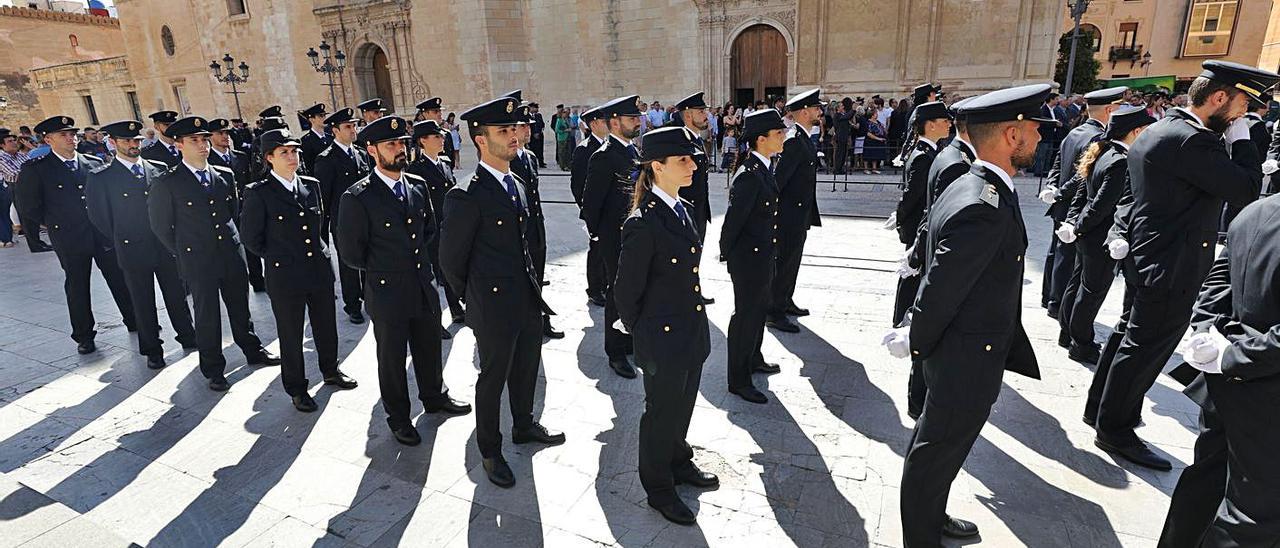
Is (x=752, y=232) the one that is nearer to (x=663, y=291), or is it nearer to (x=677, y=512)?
(x=663, y=291)

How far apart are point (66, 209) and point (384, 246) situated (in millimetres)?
4606

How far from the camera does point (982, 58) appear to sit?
53.8 ft

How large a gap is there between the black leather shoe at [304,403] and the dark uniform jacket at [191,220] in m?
1.33

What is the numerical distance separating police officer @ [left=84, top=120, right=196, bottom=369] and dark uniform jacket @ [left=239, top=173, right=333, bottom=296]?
6.13 ft

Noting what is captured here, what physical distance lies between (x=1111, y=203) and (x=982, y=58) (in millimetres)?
13847

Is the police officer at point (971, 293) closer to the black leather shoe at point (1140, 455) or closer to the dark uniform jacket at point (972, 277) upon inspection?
the dark uniform jacket at point (972, 277)

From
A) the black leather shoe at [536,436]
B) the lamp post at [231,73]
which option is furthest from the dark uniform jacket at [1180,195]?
the lamp post at [231,73]

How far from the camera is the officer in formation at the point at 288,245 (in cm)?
466

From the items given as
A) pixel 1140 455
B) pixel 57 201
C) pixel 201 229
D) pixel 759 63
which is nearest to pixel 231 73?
pixel 759 63

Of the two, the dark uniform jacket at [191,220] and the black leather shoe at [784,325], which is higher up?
the dark uniform jacket at [191,220]

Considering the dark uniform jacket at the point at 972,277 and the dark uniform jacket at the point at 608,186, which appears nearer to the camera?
the dark uniform jacket at the point at 972,277

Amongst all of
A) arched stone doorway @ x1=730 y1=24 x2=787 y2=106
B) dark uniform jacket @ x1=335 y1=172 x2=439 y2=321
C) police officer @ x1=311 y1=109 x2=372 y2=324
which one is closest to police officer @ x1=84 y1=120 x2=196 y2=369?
police officer @ x1=311 y1=109 x2=372 y2=324

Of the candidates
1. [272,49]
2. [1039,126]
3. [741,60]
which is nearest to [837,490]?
[1039,126]

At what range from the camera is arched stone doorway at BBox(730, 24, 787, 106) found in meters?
19.1
